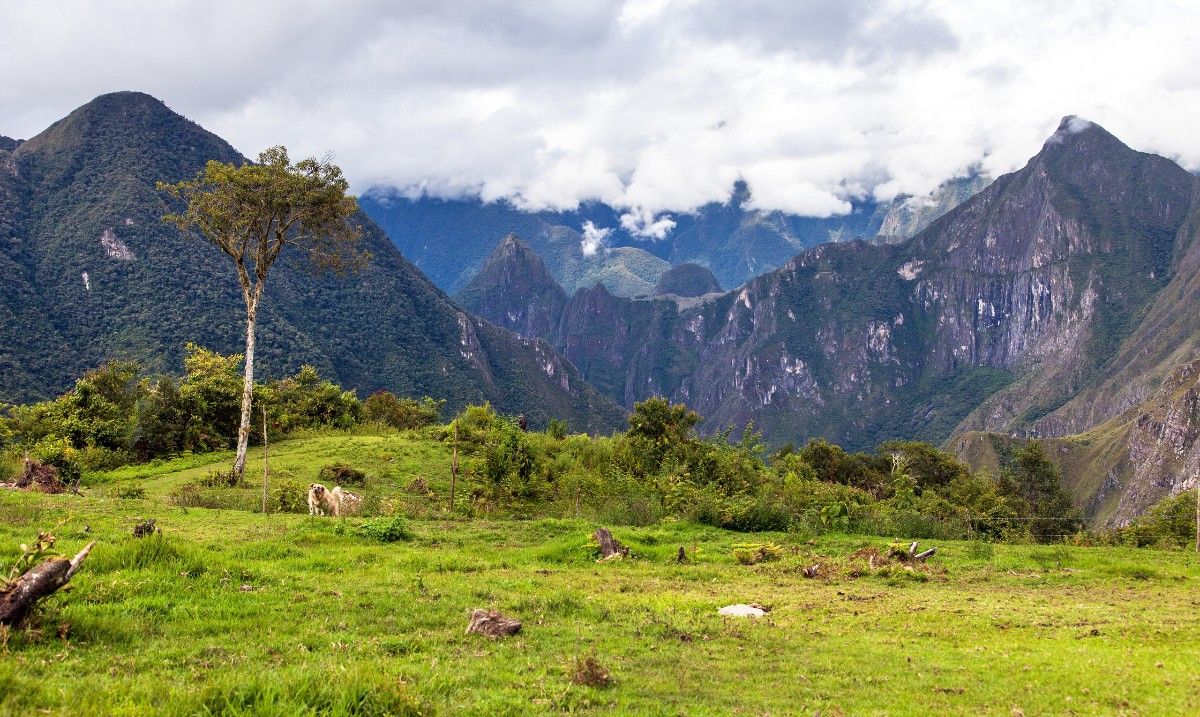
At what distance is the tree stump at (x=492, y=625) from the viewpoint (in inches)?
324

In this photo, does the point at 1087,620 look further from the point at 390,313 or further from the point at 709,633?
the point at 390,313

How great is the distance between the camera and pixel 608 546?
604 inches

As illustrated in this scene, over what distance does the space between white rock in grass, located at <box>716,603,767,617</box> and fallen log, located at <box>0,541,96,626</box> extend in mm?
8133

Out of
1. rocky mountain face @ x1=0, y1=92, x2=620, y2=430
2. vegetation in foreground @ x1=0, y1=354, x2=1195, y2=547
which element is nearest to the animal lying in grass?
vegetation in foreground @ x1=0, y1=354, x2=1195, y2=547

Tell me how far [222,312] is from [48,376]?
28.6 m

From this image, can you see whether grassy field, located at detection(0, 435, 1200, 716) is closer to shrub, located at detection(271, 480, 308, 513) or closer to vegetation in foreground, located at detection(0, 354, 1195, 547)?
shrub, located at detection(271, 480, 308, 513)

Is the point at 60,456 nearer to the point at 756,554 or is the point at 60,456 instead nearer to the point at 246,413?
the point at 246,413

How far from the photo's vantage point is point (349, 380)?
13088cm

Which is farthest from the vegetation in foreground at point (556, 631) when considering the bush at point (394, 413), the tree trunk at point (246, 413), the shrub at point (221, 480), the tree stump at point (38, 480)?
the bush at point (394, 413)

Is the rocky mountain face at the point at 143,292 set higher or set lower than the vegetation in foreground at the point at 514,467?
higher

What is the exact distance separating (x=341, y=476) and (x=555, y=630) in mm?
18417

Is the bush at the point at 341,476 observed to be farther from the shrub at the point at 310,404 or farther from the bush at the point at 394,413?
the bush at the point at 394,413

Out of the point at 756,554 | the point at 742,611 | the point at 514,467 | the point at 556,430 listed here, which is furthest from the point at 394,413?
the point at 742,611

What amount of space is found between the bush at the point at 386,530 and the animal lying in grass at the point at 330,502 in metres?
4.90
